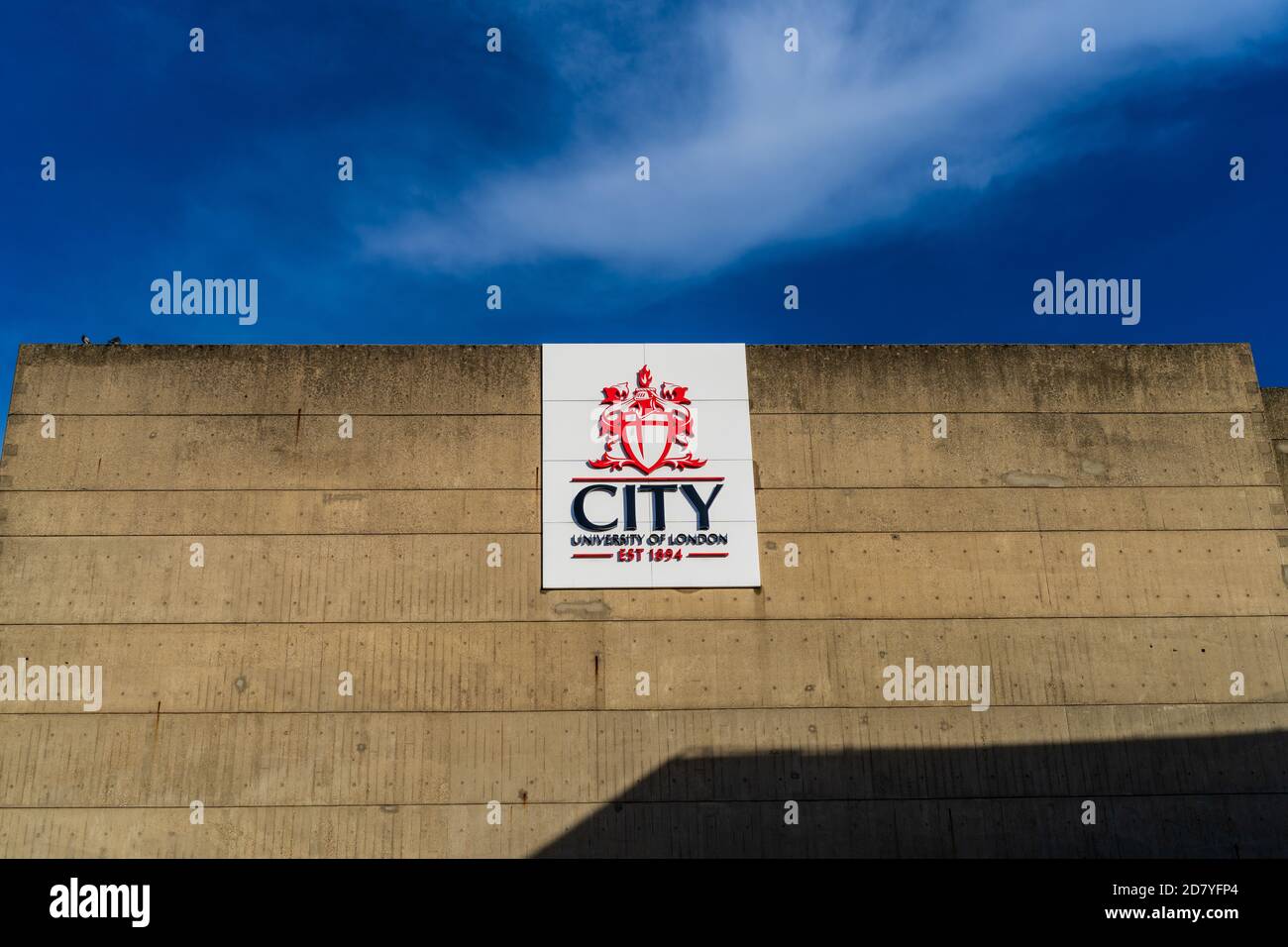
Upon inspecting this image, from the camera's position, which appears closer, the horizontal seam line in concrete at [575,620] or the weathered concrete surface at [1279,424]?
the horizontal seam line in concrete at [575,620]

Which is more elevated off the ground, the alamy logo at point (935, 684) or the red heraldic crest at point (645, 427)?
the red heraldic crest at point (645, 427)

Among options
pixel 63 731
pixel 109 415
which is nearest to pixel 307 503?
pixel 109 415

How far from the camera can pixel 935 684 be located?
2031cm

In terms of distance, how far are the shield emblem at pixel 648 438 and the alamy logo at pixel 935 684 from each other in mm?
6530

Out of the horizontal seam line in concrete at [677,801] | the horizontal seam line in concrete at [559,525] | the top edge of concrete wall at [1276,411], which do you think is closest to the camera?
the horizontal seam line in concrete at [677,801]

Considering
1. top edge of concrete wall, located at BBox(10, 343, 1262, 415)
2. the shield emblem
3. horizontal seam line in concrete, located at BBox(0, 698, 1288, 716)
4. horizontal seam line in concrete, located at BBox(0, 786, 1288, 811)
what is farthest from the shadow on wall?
top edge of concrete wall, located at BBox(10, 343, 1262, 415)

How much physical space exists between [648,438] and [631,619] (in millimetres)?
3958

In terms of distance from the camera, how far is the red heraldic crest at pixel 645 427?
21.5m

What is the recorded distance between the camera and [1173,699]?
67.1 ft

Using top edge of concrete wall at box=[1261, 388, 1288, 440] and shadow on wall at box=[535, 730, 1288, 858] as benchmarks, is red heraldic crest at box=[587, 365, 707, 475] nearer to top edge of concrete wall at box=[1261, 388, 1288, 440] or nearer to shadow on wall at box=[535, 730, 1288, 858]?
shadow on wall at box=[535, 730, 1288, 858]
